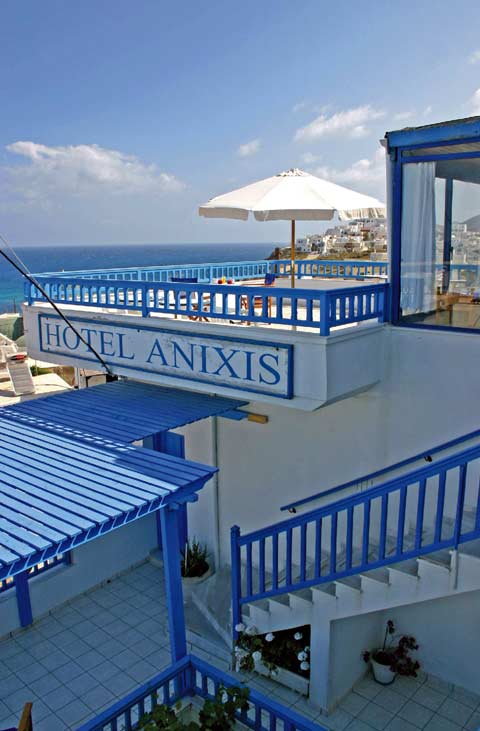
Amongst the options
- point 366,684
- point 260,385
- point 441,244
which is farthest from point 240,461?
point 441,244

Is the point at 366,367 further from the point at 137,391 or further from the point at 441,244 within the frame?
the point at 137,391

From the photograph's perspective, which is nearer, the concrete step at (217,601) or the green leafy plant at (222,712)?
the green leafy plant at (222,712)

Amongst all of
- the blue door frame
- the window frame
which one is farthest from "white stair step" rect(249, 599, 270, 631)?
the window frame

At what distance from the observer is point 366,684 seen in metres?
6.66

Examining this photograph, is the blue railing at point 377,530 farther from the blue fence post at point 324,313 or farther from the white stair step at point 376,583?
the blue fence post at point 324,313

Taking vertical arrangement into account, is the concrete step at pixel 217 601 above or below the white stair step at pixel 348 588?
below

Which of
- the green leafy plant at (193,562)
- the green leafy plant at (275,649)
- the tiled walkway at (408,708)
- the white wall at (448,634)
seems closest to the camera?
the tiled walkway at (408,708)

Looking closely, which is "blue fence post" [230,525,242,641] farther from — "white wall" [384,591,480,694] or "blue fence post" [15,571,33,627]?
"blue fence post" [15,571,33,627]

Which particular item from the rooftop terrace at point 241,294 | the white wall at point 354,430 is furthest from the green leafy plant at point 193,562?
the rooftop terrace at point 241,294

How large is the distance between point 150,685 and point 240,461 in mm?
3741

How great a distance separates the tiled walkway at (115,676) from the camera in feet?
20.4

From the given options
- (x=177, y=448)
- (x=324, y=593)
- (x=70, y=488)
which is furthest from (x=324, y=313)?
(x=177, y=448)

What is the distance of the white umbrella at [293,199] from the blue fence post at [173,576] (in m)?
3.94

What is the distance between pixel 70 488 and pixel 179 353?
2740 millimetres
